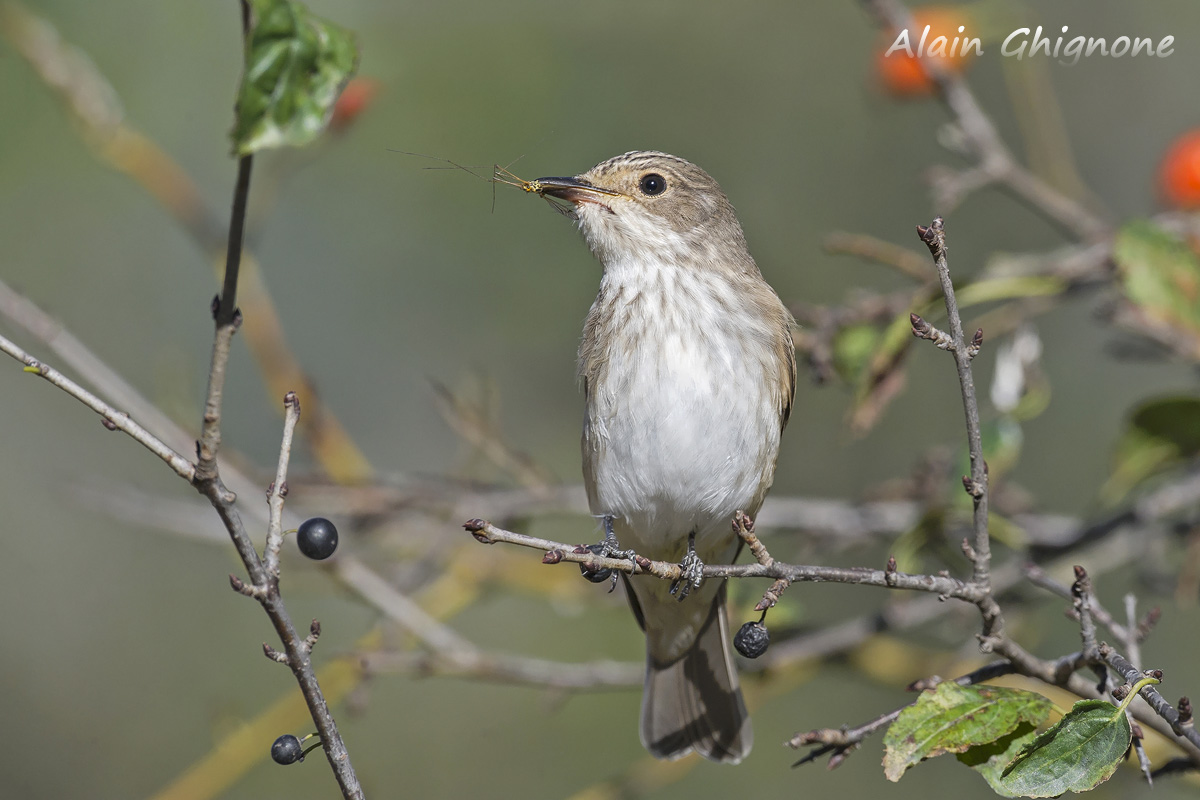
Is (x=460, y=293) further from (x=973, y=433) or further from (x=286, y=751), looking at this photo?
(x=973, y=433)

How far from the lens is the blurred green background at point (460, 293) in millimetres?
7051

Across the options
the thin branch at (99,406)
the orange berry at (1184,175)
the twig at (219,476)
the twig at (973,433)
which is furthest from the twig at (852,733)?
the orange berry at (1184,175)

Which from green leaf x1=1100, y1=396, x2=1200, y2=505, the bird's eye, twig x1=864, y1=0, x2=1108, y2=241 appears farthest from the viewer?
the bird's eye

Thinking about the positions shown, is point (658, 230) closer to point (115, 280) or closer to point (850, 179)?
point (850, 179)

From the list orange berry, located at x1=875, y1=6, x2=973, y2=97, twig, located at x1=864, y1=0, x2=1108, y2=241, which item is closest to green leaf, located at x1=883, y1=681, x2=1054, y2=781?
twig, located at x1=864, y1=0, x2=1108, y2=241

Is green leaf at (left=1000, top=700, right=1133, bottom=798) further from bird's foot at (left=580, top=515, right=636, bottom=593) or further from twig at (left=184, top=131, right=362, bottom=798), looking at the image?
twig at (left=184, top=131, right=362, bottom=798)

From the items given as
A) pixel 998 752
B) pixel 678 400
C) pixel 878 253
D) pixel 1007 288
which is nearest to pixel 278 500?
pixel 998 752

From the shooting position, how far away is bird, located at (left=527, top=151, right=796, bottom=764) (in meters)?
4.04

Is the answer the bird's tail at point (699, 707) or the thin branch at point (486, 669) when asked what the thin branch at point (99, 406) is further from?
the bird's tail at point (699, 707)

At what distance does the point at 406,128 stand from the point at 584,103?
4.14 feet

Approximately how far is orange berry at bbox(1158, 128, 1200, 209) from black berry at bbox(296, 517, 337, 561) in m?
3.43

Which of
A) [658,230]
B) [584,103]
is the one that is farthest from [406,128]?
[658,230]

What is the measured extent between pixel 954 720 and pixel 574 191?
8.40 ft

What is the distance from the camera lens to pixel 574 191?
434 centimetres
